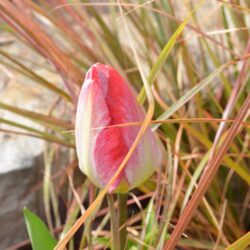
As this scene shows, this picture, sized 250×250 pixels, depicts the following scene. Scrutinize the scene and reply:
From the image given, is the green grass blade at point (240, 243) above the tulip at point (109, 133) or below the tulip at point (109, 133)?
below

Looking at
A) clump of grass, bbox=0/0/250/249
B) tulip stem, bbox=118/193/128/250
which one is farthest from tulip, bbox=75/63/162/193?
clump of grass, bbox=0/0/250/249

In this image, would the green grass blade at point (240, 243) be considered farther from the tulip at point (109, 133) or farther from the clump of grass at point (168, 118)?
the clump of grass at point (168, 118)

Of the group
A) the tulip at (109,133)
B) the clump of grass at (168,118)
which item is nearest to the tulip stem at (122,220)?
the tulip at (109,133)

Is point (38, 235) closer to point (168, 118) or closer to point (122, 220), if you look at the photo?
point (122, 220)

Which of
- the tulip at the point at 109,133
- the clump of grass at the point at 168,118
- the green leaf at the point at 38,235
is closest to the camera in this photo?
the tulip at the point at 109,133

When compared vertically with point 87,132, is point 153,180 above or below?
below

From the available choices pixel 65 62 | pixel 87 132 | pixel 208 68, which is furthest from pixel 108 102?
pixel 208 68

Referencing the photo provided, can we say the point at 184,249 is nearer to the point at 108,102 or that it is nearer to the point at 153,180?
the point at 153,180

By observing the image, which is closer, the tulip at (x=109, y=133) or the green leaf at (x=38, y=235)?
the tulip at (x=109, y=133)
